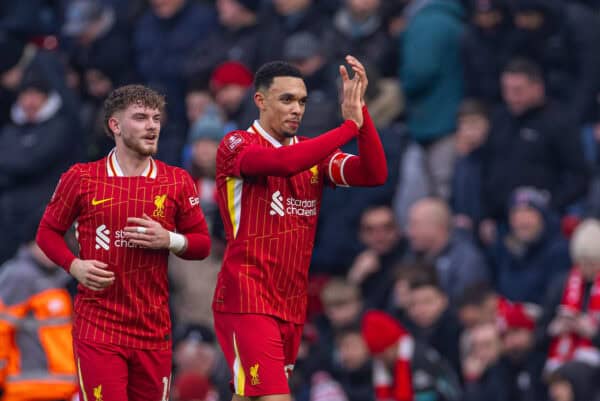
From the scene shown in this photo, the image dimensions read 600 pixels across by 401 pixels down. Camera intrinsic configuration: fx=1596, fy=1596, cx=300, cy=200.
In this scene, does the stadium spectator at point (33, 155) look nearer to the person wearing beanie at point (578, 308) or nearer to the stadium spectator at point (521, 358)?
the stadium spectator at point (521, 358)

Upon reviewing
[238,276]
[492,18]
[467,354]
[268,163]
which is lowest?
[467,354]

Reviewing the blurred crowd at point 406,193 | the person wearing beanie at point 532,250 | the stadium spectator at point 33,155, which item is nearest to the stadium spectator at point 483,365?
the blurred crowd at point 406,193

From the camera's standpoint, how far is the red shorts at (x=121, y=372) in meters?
9.00

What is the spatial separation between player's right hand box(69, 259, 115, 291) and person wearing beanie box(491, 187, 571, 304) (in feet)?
18.2

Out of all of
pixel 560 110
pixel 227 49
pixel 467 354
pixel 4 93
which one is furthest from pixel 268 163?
pixel 4 93

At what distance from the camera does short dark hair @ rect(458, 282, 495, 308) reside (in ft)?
43.0

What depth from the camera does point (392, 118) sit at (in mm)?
15086

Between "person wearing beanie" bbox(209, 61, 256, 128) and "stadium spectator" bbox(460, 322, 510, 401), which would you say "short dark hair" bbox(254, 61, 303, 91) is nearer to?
"stadium spectator" bbox(460, 322, 510, 401)

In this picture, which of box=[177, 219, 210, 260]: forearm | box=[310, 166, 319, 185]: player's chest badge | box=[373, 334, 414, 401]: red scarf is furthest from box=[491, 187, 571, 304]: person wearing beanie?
box=[177, 219, 210, 260]: forearm

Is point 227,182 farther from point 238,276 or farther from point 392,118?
point 392,118

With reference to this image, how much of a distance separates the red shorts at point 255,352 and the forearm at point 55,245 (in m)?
0.98

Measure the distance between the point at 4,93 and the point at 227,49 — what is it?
2730mm

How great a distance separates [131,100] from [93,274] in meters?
1.03

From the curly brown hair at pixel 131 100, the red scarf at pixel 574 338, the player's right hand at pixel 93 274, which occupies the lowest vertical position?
the red scarf at pixel 574 338
